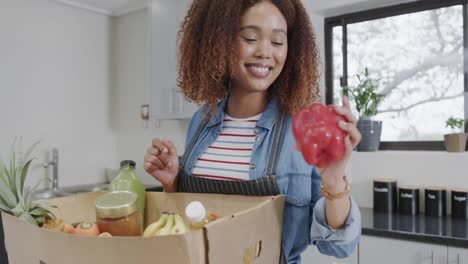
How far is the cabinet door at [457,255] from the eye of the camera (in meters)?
1.56

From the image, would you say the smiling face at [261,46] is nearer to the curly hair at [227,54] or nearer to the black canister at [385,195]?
the curly hair at [227,54]

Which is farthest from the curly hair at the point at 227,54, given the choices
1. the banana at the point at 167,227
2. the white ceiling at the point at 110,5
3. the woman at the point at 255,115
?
the white ceiling at the point at 110,5

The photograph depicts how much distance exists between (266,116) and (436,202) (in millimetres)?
1506

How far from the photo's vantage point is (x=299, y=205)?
A: 81cm

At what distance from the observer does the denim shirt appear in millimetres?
729

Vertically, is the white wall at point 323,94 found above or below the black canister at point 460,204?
above

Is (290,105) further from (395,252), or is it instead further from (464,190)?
(464,190)

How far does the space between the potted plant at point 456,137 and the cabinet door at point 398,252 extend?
66cm

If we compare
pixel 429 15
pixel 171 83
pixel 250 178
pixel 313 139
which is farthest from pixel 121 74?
pixel 313 139

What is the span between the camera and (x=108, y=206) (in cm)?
73

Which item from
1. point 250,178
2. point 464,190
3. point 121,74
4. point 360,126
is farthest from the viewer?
point 121,74

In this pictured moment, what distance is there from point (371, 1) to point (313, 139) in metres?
1.94

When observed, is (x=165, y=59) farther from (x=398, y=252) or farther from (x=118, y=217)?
(x=118, y=217)

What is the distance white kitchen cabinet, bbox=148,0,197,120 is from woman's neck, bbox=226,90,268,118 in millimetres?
1904
